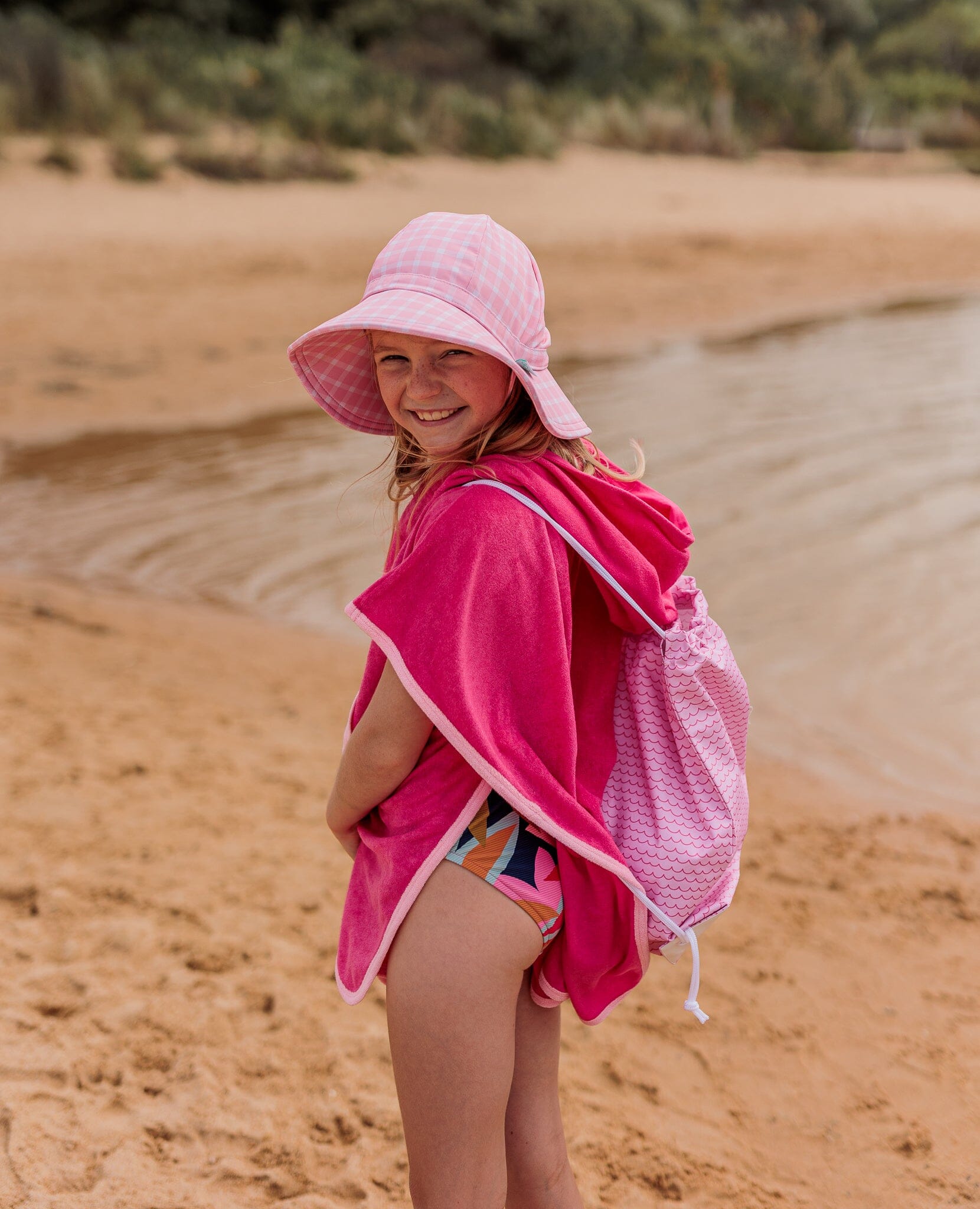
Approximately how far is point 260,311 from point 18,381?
8.08ft

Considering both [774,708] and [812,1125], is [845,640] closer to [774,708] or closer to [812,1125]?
[774,708]

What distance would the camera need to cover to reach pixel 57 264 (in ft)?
34.7

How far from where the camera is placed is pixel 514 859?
5.04 ft

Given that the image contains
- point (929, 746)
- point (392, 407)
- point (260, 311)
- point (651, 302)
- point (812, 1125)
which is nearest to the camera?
point (392, 407)

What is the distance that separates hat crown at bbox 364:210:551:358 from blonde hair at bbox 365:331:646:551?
78 millimetres

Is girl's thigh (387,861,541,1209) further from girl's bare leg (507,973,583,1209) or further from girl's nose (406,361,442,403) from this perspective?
girl's nose (406,361,442,403)

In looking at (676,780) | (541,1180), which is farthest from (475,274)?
(541,1180)

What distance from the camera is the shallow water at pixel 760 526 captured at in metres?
4.43

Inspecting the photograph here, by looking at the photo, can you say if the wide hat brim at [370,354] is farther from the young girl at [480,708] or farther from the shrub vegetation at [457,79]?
the shrub vegetation at [457,79]

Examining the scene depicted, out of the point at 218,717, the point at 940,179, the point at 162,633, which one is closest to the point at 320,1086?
the point at 218,717

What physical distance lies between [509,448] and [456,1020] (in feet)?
2.41

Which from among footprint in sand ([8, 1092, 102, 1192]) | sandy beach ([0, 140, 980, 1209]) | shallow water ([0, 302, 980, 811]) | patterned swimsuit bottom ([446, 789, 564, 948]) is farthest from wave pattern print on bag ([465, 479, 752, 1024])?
shallow water ([0, 302, 980, 811])

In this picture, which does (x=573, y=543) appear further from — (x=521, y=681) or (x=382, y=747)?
(x=382, y=747)

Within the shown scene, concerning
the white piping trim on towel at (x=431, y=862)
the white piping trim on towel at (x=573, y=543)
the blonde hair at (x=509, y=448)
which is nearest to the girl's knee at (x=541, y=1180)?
the white piping trim on towel at (x=431, y=862)
